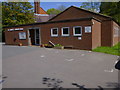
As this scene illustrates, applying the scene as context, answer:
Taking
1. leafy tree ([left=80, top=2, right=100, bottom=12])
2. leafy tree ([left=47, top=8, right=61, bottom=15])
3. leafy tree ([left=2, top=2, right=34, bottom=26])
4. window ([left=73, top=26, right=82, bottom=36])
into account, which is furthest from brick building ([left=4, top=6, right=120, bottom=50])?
leafy tree ([left=47, top=8, right=61, bottom=15])

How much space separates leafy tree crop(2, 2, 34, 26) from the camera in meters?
28.7

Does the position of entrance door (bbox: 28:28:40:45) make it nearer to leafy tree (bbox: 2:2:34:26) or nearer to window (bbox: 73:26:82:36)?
window (bbox: 73:26:82:36)

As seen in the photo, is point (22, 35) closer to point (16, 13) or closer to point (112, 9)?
point (16, 13)

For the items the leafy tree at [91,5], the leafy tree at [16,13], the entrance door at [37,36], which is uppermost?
the leafy tree at [91,5]

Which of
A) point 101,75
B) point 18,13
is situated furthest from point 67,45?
point 18,13

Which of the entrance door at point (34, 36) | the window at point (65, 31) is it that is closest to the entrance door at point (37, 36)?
the entrance door at point (34, 36)

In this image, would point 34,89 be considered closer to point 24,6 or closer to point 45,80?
point 45,80

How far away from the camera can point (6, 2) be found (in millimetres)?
29156

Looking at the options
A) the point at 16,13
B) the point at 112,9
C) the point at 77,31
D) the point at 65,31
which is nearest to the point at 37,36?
the point at 65,31

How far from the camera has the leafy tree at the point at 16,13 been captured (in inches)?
1129

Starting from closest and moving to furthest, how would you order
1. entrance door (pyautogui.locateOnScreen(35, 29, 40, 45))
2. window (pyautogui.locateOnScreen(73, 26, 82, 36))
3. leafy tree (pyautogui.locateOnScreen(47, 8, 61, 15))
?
window (pyautogui.locateOnScreen(73, 26, 82, 36)), entrance door (pyautogui.locateOnScreen(35, 29, 40, 45)), leafy tree (pyautogui.locateOnScreen(47, 8, 61, 15))

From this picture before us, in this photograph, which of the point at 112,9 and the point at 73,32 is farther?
the point at 112,9

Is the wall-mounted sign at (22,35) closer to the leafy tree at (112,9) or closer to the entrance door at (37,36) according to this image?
the entrance door at (37,36)

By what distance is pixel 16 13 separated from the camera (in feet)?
96.0
